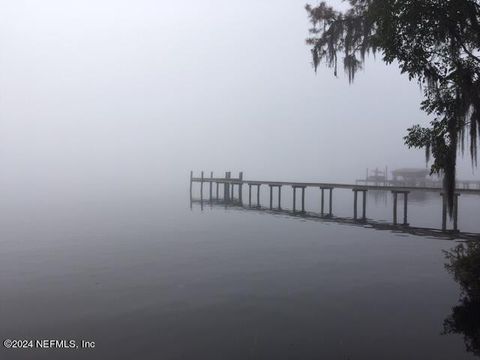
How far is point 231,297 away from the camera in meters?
9.27

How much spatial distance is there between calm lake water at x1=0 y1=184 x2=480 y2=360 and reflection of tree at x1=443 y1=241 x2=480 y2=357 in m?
0.19

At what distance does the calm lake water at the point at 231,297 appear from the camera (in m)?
6.55

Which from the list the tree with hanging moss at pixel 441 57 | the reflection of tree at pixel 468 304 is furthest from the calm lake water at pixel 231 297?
the tree with hanging moss at pixel 441 57

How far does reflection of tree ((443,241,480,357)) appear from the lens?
7.14m

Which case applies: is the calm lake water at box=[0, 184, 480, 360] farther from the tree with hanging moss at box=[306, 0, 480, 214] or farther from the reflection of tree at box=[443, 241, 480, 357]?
the tree with hanging moss at box=[306, 0, 480, 214]

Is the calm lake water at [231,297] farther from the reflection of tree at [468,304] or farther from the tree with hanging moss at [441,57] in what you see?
the tree with hanging moss at [441,57]

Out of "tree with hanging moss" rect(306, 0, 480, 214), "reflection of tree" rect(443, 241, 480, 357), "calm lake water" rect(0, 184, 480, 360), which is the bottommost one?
"calm lake water" rect(0, 184, 480, 360)

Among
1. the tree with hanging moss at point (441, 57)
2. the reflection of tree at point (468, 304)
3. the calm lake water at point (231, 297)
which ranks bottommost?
the calm lake water at point (231, 297)

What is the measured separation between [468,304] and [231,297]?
5155mm

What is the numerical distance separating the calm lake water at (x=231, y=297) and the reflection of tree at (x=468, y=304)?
191 mm

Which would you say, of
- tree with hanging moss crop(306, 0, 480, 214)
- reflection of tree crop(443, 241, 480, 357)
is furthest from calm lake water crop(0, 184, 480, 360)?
tree with hanging moss crop(306, 0, 480, 214)

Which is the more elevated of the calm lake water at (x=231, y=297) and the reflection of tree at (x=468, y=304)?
the reflection of tree at (x=468, y=304)

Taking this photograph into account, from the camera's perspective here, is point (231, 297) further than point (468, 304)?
Yes

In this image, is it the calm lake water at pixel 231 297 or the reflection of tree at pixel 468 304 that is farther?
the reflection of tree at pixel 468 304
